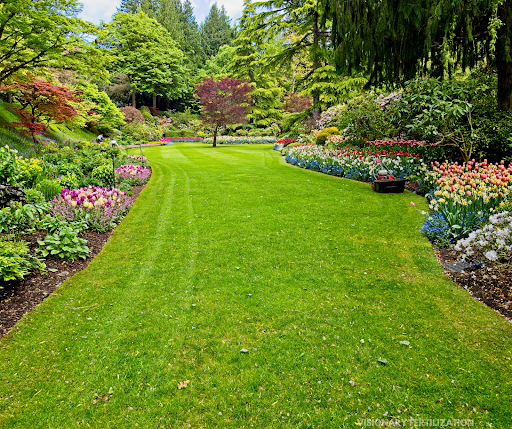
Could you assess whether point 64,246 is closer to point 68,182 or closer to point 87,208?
point 87,208

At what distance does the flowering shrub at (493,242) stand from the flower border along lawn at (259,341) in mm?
466

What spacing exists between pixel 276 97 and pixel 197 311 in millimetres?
35457

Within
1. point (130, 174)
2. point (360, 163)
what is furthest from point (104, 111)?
point (360, 163)

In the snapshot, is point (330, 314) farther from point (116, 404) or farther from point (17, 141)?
point (17, 141)

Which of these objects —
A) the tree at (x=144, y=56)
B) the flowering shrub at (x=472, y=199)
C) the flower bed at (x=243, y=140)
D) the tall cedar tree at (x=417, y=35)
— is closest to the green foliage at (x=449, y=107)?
the tall cedar tree at (x=417, y=35)

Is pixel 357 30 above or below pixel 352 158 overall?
above

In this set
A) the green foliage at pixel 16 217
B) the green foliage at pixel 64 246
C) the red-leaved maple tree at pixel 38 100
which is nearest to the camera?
the green foliage at pixel 16 217

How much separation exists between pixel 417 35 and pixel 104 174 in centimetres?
851

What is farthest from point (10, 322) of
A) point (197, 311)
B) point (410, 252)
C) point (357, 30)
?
point (357, 30)

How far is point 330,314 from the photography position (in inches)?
125

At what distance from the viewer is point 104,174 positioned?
26.4 ft

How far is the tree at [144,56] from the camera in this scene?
116 ft

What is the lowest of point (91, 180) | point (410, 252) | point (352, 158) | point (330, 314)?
point (330, 314)

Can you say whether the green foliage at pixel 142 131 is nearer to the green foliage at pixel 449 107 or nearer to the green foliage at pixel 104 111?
the green foliage at pixel 104 111
